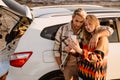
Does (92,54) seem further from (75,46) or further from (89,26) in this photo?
(89,26)

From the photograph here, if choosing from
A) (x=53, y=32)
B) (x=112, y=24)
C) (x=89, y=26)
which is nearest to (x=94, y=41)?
(x=89, y=26)

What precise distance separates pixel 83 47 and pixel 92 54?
0.28m

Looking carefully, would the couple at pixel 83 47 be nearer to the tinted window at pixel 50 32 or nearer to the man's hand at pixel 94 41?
the man's hand at pixel 94 41

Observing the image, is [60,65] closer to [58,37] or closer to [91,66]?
[58,37]

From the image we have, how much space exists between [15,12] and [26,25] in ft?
1.07

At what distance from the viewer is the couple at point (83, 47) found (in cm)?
484

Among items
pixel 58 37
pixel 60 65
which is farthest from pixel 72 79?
pixel 58 37

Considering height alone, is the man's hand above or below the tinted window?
below

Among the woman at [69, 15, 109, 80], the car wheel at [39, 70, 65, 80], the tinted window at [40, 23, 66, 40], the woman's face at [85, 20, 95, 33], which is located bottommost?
the car wheel at [39, 70, 65, 80]

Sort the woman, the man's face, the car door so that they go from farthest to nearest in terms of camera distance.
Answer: the car door
the man's face
the woman

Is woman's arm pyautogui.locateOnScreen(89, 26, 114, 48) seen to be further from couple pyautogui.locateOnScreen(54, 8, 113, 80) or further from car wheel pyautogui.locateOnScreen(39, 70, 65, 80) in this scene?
car wheel pyautogui.locateOnScreen(39, 70, 65, 80)

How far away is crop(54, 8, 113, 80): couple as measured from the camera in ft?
15.9

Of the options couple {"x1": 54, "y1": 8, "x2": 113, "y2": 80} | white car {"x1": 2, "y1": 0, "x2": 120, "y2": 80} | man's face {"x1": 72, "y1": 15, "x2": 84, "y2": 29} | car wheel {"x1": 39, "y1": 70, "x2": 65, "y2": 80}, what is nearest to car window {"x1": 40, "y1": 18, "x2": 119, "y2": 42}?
white car {"x1": 2, "y1": 0, "x2": 120, "y2": 80}

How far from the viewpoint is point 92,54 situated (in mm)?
4812
